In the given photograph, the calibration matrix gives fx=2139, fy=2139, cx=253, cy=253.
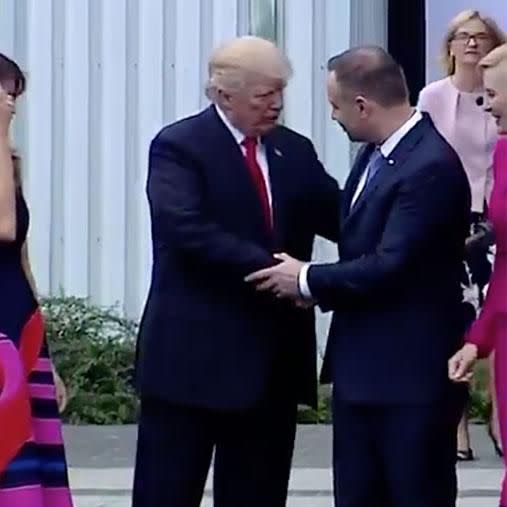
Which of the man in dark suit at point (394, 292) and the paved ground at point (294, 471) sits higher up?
the man in dark suit at point (394, 292)

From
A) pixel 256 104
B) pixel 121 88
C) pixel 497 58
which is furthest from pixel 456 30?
pixel 497 58

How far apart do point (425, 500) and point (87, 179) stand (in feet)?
18.9

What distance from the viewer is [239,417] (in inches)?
250

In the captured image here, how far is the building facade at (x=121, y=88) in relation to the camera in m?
11.4

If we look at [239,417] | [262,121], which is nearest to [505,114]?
[262,121]

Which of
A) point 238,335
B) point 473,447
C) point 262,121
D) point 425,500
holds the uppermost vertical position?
point 262,121

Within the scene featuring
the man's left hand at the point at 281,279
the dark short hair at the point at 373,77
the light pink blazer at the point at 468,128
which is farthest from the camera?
the light pink blazer at the point at 468,128

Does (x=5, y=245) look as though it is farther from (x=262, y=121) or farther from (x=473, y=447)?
(x=473, y=447)

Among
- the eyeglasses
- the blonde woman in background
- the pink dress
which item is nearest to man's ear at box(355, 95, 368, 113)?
the pink dress

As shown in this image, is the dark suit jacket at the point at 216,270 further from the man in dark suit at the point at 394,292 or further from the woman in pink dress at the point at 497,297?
the woman in pink dress at the point at 497,297

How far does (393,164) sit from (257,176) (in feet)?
1.72

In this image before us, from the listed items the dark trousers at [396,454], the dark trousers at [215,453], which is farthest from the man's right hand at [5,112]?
the dark trousers at [396,454]

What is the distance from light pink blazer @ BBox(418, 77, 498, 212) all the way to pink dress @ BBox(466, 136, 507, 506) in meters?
2.81

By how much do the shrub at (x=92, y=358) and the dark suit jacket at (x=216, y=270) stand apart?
13.0 ft
